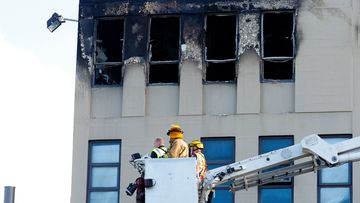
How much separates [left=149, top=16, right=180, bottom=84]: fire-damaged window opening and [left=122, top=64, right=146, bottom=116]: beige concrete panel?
0.28 meters

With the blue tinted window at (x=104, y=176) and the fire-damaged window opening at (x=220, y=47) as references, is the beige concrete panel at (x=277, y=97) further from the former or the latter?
the blue tinted window at (x=104, y=176)

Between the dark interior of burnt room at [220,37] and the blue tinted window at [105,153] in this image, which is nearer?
the blue tinted window at [105,153]

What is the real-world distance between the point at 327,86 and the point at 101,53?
5736 mm

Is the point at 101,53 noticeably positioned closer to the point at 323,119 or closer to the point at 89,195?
the point at 89,195

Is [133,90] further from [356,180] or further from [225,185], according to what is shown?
[356,180]

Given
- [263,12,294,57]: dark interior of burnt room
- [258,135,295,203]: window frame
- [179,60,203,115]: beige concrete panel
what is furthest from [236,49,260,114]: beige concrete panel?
[179,60,203,115]: beige concrete panel

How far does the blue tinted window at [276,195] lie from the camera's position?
2706 cm

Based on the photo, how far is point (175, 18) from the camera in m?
28.6

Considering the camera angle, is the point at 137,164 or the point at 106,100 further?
the point at 106,100

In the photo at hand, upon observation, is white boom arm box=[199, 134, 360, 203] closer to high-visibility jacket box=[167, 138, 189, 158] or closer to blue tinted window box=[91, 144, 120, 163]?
high-visibility jacket box=[167, 138, 189, 158]

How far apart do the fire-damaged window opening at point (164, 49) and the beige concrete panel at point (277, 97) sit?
2.22m

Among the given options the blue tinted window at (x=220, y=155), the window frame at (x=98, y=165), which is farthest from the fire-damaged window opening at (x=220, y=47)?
the window frame at (x=98, y=165)

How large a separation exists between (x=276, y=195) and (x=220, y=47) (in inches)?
154

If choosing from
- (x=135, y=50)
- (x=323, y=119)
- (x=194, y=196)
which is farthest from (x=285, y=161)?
(x=135, y=50)
